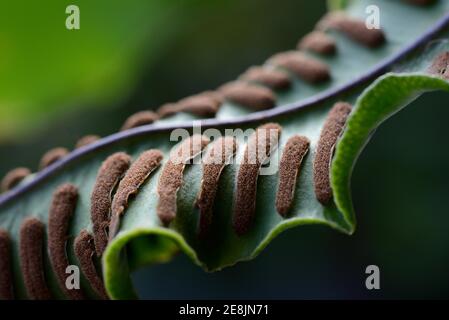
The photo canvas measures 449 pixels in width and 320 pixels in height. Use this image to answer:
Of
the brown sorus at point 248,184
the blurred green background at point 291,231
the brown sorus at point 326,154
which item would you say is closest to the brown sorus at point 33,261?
the brown sorus at point 248,184

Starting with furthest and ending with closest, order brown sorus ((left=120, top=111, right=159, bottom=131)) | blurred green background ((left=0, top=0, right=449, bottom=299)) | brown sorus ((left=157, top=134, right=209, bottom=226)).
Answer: blurred green background ((left=0, top=0, right=449, bottom=299)), brown sorus ((left=120, top=111, right=159, bottom=131)), brown sorus ((left=157, top=134, right=209, bottom=226))

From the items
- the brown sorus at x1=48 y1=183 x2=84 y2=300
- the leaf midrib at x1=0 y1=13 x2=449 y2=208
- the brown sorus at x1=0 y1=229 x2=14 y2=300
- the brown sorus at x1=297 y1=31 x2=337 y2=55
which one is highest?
the brown sorus at x1=297 y1=31 x2=337 y2=55

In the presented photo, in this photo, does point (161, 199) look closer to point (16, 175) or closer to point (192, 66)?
point (16, 175)

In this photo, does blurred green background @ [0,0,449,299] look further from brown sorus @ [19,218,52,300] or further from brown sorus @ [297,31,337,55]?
brown sorus @ [19,218,52,300]

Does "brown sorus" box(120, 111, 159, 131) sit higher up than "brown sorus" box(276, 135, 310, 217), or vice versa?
"brown sorus" box(120, 111, 159, 131)

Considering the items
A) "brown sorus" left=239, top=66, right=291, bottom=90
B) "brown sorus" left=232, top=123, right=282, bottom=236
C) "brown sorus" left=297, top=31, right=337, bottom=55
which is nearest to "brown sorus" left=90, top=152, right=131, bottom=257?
"brown sorus" left=232, top=123, right=282, bottom=236
